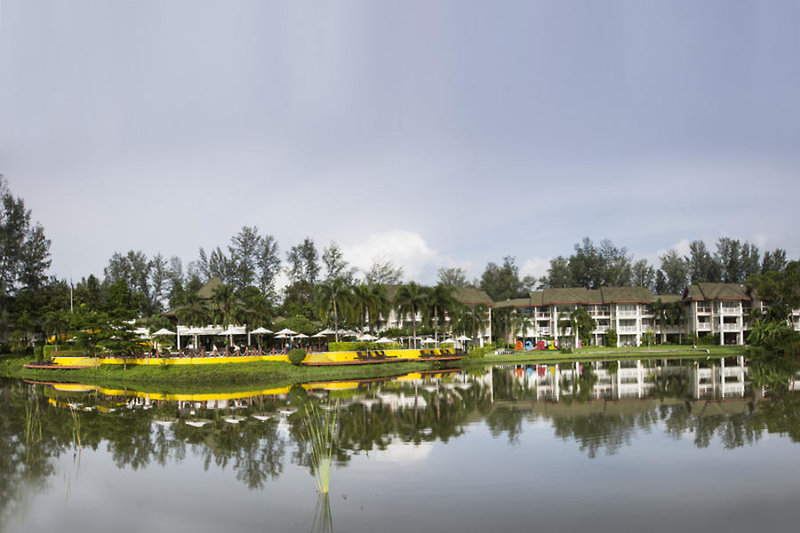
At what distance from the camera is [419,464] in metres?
16.8

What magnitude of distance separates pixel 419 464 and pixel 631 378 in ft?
91.8

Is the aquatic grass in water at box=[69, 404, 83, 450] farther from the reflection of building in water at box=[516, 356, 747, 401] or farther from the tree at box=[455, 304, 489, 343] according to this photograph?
the tree at box=[455, 304, 489, 343]

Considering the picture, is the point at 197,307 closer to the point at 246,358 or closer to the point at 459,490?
the point at 246,358

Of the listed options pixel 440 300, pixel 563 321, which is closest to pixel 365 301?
pixel 440 300

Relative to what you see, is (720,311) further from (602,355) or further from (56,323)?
(56,323)

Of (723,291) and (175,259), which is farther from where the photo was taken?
(175,259)

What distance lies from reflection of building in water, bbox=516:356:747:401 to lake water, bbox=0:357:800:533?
0.90 m

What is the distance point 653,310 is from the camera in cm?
8244

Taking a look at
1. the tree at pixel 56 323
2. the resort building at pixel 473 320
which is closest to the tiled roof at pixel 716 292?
the resort building at pixel 473 320

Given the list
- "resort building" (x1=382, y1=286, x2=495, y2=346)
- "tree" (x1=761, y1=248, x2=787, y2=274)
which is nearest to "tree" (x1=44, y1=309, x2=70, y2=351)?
"resort building" (x1=382, y1=286, x2=495, y2=346)

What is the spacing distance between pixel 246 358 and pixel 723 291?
66197 mm

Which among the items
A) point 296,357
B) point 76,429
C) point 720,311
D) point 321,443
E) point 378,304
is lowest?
point 76,429

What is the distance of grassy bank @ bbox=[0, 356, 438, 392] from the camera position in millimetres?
40344

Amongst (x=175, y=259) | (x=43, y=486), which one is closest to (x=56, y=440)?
(x=43, y=486)
